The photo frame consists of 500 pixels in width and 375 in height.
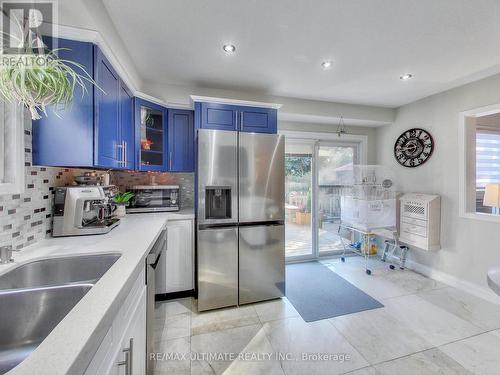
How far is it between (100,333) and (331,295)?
251 cm

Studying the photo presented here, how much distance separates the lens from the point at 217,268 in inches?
90.0

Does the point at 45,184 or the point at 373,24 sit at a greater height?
the point at 373,24

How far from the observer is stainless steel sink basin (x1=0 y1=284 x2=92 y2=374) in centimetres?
84

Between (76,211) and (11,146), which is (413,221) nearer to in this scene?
(76,211)

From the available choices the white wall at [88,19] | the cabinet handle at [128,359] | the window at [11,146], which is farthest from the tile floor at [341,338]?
the white wall at [88,19]

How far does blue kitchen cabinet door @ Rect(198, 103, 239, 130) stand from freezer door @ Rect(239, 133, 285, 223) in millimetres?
275

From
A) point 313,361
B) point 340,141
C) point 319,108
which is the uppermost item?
point 319,108

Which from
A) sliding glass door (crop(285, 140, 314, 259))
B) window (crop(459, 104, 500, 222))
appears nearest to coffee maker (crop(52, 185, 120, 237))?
sliding glass door (crop(285, 140, 314, 259))

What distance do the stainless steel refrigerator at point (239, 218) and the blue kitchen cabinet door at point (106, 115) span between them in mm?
721

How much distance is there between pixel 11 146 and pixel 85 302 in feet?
3.50

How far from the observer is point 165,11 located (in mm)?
Answer: 1535

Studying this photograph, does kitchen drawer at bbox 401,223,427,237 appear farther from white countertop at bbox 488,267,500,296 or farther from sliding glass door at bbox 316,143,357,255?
white countertop at bbox 488,267,500,296

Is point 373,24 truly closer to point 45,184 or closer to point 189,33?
point 189,33

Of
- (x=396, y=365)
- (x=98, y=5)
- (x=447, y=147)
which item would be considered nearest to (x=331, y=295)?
(x=396, y=365)
